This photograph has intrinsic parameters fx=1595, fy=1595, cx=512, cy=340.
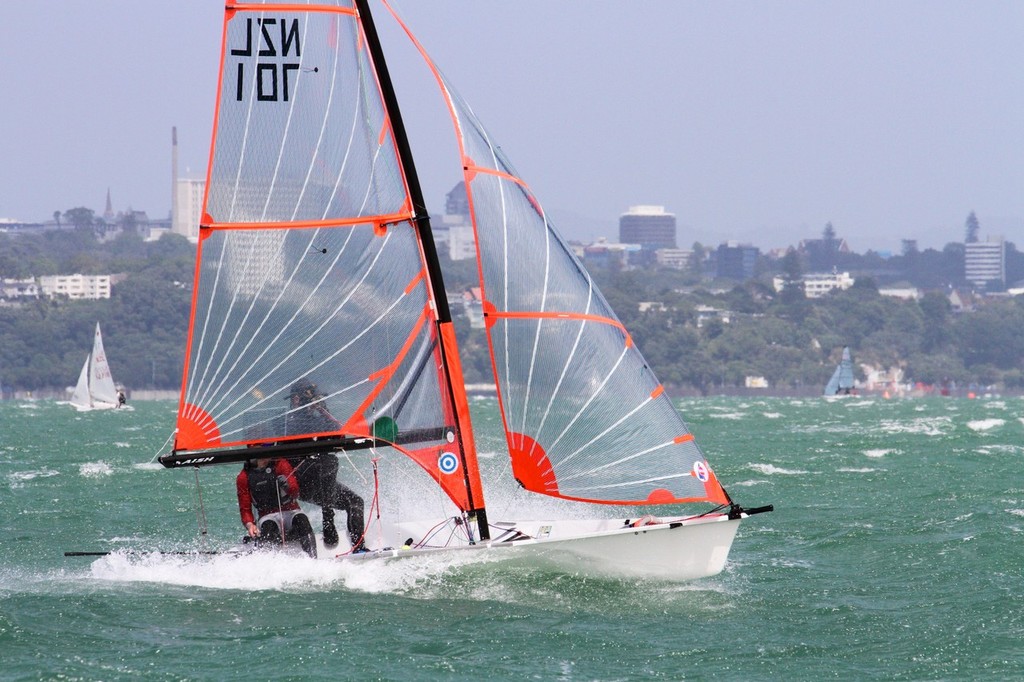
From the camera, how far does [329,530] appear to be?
13.8 m

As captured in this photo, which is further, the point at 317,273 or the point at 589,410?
the point at 317,273

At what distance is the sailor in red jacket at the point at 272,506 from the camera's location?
13617 mm

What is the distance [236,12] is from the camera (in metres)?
13.3

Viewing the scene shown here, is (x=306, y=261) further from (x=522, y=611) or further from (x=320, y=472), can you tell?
(x=522, y=611)

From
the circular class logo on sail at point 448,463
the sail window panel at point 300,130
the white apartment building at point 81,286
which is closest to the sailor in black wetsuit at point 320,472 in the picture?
the circular class logo on sail at point 448,463

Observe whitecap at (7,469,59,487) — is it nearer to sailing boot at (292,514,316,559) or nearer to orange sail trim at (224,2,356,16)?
sailing boot at (292,514,316,559)

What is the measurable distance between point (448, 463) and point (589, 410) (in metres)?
1.32

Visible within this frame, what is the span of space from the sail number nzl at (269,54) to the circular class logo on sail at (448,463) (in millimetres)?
3376

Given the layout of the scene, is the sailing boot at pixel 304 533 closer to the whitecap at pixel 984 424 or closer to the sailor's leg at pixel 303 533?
the sailor's leg at pixel 303 533

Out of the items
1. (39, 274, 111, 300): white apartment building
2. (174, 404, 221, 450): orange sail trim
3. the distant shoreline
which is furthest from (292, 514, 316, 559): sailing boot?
(39, 274, 111, 300): white apartment building

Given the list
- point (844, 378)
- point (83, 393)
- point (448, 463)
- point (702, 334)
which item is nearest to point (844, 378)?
point (844, 378)

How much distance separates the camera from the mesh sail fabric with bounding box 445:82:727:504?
43.9 ft

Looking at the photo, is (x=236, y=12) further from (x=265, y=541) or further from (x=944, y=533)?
(x=944, y=533)

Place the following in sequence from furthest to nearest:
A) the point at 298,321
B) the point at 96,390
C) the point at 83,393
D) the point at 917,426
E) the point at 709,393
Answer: the point at 709,393 < the point at 83,393 < the point at 96,390 < the point at 917,426 < the point at 298,321
